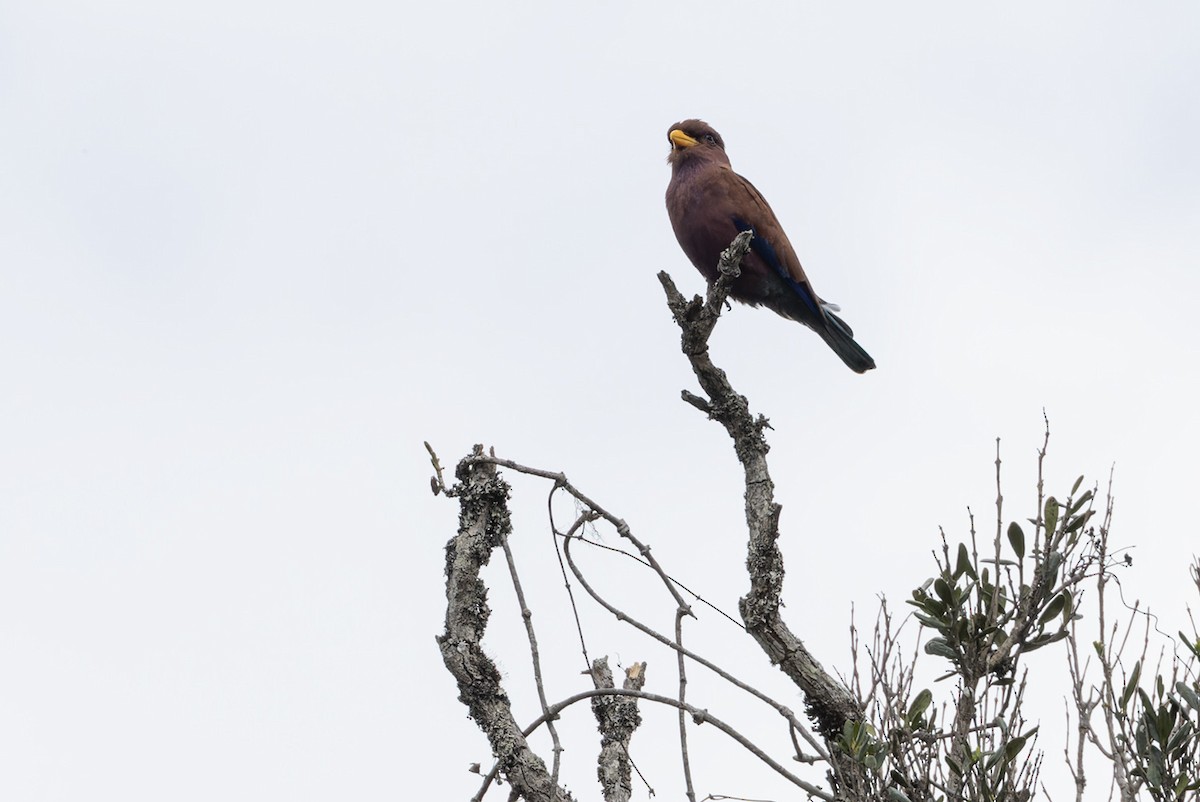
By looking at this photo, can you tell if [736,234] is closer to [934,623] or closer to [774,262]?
[774,262]

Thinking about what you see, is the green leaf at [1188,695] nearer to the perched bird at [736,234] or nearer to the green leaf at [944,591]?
the green leaf at [944,591]

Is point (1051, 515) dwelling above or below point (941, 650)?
above

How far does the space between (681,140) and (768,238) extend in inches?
33.6

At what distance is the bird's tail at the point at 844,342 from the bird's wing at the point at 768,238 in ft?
0.28

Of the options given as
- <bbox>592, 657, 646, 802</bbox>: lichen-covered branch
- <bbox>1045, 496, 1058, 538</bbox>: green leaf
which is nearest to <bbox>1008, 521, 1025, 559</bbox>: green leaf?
<bbox>1045, 496, 1058, 538</bbox>: green leaf

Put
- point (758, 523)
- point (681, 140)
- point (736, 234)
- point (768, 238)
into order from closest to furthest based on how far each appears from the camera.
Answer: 1. point (758, 523)
2. point (736, 234)
3. point (768, 238)
4. point (681, 140)

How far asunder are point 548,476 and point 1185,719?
5.65ft

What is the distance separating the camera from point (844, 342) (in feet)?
22.4

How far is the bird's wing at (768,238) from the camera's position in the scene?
644 centimetres

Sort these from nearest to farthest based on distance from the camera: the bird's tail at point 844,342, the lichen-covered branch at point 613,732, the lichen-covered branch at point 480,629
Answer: the lichen-covered branch at point 480,629, the lichen-covered branch at point 613,732, the bird's tail at point 844,342

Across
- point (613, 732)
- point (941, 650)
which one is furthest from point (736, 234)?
point (941, 650)

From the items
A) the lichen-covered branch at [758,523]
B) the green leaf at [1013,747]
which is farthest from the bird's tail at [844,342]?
the green leaf at [1013,747]

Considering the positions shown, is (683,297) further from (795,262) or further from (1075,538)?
(795,262)

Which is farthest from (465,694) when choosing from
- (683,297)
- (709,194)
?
(709,194)
